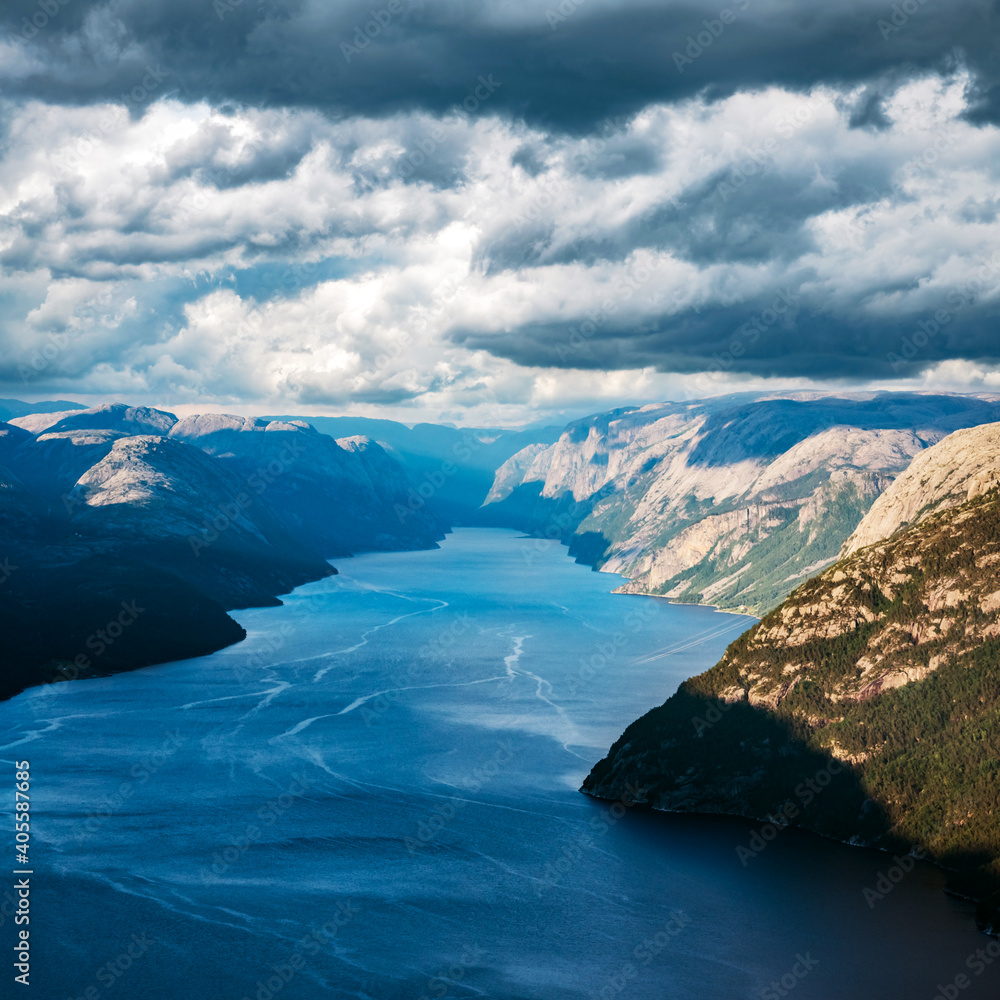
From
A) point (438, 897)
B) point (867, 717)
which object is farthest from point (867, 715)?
point (438, 897)

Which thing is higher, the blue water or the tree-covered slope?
the tree-covered slope

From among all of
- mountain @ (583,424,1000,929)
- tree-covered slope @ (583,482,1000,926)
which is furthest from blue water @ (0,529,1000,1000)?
tree-covered slope @ (583,482,1000,926)

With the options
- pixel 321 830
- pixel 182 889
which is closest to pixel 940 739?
pixel 321 830

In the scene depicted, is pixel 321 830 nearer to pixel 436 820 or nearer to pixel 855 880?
pixel 436 820

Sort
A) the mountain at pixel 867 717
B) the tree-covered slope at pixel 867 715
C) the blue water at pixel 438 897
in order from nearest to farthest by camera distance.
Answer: the blue water at pixel 438 897 → the mountain at pixel 867 717 → the tree-covered slope at pixel 867 715

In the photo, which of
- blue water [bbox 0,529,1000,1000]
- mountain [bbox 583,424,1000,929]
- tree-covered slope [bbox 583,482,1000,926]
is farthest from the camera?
tree-covered slope [bbox 583,482,1000,926]

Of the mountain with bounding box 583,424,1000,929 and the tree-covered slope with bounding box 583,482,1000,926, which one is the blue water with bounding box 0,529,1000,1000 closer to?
the mountain with bounding box 583,424,1000,929

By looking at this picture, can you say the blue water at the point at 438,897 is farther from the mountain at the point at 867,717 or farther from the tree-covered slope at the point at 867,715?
the tree-covered slope at the point at 867,715

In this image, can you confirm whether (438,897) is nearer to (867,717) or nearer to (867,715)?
(867,717)

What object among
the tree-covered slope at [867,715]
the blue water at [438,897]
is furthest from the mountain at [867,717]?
the blue water at [438,897]
